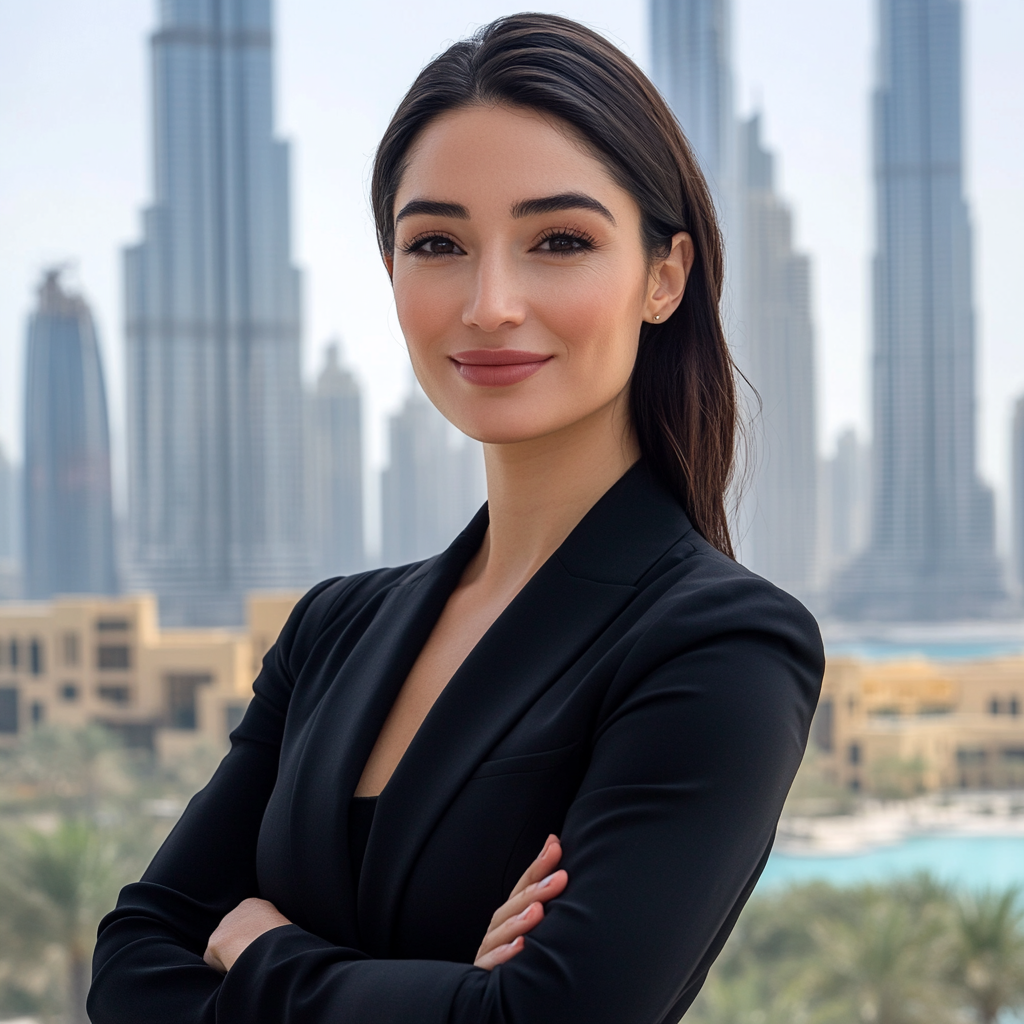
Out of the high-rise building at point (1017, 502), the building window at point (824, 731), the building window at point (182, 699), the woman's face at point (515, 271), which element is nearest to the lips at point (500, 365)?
the woman's face at point (515, 271)

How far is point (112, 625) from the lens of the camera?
17125 millimetres

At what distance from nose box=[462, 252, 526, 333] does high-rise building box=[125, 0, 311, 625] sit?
75.0 ft

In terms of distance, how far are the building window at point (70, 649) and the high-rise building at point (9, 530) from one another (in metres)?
5.97

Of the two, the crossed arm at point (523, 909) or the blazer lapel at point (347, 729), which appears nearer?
the crossed arm at point (523, 909)

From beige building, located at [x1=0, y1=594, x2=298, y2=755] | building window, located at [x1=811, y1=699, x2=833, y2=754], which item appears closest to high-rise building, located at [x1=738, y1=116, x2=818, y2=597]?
building window, located at [x1=811, y1=699, x2=833, y2=754]

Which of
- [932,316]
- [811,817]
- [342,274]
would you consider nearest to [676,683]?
[811,817]

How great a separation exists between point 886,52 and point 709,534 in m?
24.4

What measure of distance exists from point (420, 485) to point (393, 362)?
234 cm

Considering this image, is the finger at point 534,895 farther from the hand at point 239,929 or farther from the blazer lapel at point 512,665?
the hand at point 239,929

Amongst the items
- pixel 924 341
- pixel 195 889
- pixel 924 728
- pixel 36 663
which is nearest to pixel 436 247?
pixel 195 889

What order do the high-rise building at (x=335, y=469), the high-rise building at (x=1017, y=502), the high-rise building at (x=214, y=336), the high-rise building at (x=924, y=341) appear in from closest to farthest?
the high-rise building at (x=1017, y=502), the high-rise building at (x=924, y=341), the high-rise building at (x=335, y=469), the high-rise building at (x=214, y=336)

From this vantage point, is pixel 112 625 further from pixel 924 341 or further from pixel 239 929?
pixel 239 929

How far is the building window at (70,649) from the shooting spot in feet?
57.1

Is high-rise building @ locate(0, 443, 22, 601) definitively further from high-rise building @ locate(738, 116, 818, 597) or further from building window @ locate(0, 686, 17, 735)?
high-rise building @ locate(738, 116, 818, 597)
